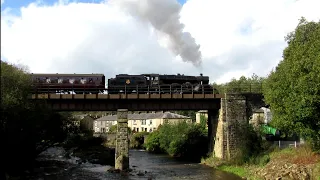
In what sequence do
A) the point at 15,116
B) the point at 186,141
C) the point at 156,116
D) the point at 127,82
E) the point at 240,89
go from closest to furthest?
1. the point at 15,116
2. the point at 240,89
3. the point at 127,82
4. the point at 186,141
5. the point at 156,116

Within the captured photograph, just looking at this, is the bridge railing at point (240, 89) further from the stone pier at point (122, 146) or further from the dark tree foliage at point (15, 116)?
the dark tree foliage at point (15, 116)

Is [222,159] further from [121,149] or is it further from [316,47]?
[316,47]

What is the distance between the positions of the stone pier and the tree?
49.3 ft

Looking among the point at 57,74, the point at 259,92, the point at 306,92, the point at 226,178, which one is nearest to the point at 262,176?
the point at 226,178

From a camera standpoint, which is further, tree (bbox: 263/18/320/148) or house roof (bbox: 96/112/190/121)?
house roof (bbox: 96/112/190/121)

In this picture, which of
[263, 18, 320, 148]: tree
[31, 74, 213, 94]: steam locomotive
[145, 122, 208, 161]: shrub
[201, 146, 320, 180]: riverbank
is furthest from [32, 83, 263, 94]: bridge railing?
[263, 18, 320, 148]: tree

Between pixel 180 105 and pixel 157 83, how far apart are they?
4313 mm

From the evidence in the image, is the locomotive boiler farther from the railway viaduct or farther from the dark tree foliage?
the dark tree foliage

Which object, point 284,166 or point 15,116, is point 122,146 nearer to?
point 15,116

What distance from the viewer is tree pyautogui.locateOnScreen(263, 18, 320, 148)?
24.1m

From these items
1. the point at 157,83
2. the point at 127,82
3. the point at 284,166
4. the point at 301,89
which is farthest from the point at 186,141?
the point at 301,89

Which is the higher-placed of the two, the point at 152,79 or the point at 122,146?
the point at 152,79

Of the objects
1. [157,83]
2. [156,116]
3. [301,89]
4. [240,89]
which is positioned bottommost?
[156,116]

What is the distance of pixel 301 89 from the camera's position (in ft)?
80.2
